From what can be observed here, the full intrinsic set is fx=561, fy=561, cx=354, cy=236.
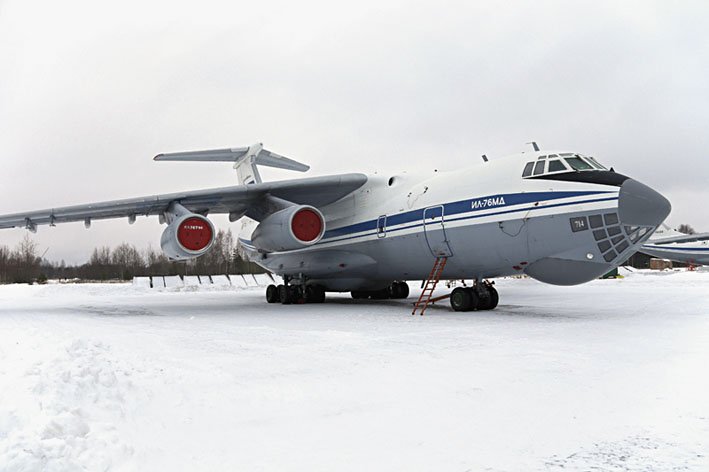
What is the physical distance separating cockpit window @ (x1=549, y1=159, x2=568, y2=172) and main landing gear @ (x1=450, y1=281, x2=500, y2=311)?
8.61 feet

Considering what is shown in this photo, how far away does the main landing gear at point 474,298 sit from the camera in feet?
33.0

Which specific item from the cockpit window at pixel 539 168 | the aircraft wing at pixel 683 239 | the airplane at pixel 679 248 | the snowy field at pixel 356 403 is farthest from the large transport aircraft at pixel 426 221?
the airplane at pixel 679 248

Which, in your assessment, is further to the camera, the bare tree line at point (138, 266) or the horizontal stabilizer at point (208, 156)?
the bare tree line at point (138, 266)

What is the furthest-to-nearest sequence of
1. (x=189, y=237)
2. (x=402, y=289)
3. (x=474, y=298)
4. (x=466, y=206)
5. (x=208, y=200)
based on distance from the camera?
(x=402, y=289)
(x=208, y=200)
(x=189, y=237)
(x=474, y=298)
(x=466, y=206)

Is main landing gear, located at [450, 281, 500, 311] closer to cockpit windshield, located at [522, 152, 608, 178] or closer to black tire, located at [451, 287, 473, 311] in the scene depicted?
black tire, located at [451, 287, 473, 311]

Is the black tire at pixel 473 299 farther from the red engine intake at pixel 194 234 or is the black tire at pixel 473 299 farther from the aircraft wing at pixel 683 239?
the aircraft wing at pixel 683 239

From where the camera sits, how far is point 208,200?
12141 millimetres

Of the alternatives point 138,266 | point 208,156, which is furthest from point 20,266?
point 208,156

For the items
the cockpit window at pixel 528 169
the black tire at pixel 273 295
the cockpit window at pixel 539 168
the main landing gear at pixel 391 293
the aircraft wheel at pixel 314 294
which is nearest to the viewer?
the cockpit window at pixel 539 168

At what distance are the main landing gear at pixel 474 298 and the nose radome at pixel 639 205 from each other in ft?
9.82

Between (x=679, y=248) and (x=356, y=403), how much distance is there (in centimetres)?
2710

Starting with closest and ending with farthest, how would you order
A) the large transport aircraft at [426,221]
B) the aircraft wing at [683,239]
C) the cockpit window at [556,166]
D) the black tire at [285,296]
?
the large transport aircraft at [426,221] → the cockpit window at [556,166] → the black tire at [285,296] → the aircraft wing at [683,239]

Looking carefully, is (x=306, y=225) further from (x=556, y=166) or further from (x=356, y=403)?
(x=356, y=403)

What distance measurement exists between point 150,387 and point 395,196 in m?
8.43
